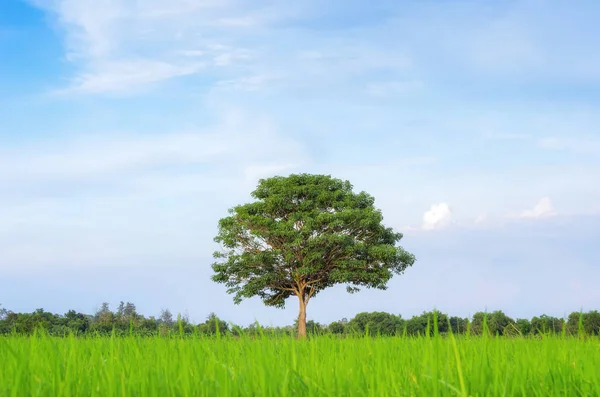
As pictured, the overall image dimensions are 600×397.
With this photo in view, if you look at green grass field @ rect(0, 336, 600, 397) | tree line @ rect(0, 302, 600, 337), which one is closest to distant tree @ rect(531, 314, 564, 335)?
tree line @ rect(0, 302, 600, 337)

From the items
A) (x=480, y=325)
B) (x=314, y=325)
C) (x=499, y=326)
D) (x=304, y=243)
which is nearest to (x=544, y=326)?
(x=499, y=326)

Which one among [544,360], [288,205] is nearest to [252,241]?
[288,205]

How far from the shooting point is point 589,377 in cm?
407

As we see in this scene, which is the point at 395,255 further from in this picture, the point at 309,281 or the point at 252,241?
the point at 252,241

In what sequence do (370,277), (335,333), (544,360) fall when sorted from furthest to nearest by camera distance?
(370,277), (335,333), (544,360)

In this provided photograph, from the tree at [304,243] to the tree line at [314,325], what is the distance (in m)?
3.60

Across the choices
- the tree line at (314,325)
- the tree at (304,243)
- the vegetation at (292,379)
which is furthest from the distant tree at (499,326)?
the tree at (304,243)

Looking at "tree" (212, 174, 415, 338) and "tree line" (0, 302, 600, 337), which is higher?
"tree" (212, 174, 415, 338)

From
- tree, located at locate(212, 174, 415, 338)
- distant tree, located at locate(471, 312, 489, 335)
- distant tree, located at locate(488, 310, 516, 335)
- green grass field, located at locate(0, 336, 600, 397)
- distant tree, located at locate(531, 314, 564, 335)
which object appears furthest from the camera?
tree, located at locate(212, 174, 415, 338)

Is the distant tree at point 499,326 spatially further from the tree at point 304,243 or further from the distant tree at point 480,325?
the tree at point 304,243

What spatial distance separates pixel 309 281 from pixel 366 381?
38509mm

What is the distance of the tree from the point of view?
40438 mm

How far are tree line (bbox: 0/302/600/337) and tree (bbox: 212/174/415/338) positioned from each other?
3597 millimetres

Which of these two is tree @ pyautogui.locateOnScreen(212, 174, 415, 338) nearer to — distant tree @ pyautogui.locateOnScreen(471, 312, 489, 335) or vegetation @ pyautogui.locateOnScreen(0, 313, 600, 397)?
distant tree @ pyautogui.locateOnScreen(471, 312, 489, 335)
